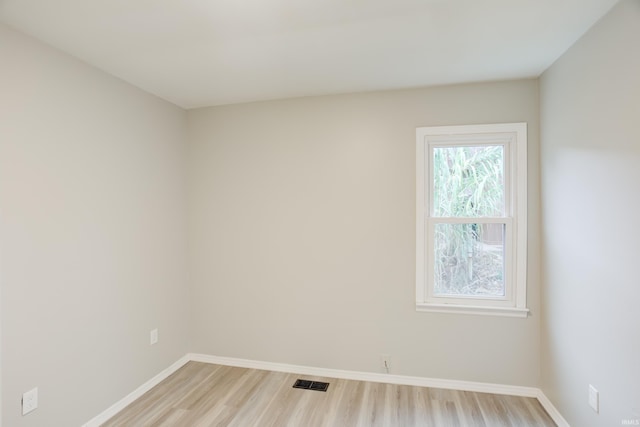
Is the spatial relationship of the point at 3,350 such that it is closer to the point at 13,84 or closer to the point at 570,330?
the point at 13,84

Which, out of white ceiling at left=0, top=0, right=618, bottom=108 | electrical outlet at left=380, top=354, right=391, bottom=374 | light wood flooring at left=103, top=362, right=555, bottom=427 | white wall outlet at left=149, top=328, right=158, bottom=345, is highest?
white ceiling at left=0, top=0, right=618, bottom=108

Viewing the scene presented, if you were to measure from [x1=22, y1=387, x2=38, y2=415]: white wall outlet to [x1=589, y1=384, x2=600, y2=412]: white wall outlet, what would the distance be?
126 inches

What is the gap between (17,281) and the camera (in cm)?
182

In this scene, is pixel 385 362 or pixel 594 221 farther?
Result: pixel 385 362

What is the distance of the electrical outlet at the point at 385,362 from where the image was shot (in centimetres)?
281

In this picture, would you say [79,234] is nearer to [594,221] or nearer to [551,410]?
[594,221]

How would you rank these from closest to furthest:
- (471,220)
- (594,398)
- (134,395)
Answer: (594,398), (134,395), (471,220)

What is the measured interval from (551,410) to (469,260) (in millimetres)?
1160

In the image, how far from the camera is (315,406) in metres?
2.47

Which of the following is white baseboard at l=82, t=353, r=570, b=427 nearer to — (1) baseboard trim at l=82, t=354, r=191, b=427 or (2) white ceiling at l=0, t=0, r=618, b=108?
(1) baseboard trim at l=82, t=354, r=191, b=427

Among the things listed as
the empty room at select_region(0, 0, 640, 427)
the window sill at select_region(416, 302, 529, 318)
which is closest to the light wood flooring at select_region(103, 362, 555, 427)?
the empty room at select_region(0, 0, 640, 427)

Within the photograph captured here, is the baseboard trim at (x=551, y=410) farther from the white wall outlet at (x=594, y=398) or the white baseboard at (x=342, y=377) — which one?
the white wall outlet at (x=594, y=398)

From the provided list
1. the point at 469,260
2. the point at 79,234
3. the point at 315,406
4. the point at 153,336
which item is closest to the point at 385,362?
the point at 315,406

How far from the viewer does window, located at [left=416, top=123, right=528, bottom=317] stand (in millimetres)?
2604
